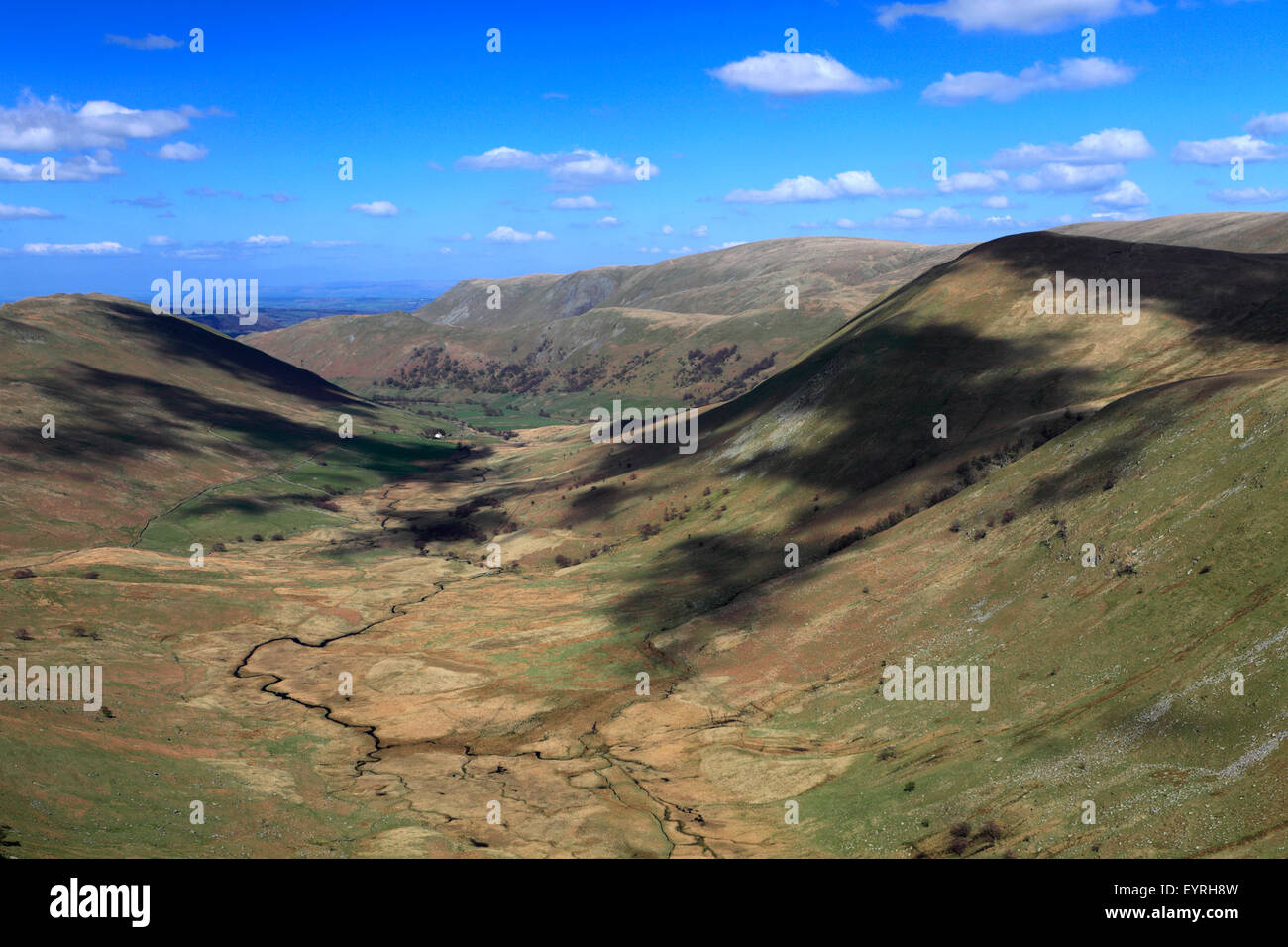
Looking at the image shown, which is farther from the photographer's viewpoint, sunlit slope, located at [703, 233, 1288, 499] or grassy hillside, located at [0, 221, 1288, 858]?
sunlit slope, located at [703, 233, 1288, 499]

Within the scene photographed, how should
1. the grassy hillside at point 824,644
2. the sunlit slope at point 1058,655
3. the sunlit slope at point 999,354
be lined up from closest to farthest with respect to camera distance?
the sunlit slope at point 1058,655 < the grassy hillside at point 824,644 < the sunlit slope at point 999,354

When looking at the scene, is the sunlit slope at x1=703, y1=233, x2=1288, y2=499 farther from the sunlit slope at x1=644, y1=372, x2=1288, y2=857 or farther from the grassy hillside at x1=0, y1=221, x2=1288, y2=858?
the sunlit slope at x1=644, y1=372, x2=1288, y2=857

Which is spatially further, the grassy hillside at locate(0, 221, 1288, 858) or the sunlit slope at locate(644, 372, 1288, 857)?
the grassy hillside at locate(0, 221, 1288, 858)

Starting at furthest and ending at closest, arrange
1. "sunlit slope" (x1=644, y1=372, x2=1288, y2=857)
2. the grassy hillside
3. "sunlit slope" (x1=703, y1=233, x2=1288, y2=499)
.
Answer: "sunlit slope" (x1=703, y1=233, x2=1288, y2=499) < the grassy hillside < "sunlit slope" (x1=644, y1=372, x2=1288, y2=857)

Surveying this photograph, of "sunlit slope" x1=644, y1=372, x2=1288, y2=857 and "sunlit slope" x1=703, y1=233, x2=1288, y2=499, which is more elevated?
"sunlit slope" x1=703, y1=233, x2=1288, y2=499

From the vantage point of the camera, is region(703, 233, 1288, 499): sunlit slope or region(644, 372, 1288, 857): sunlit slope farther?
region(703, 233, 1288, 499): sunlit slope

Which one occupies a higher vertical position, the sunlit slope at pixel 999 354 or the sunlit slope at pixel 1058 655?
the sunlit slope at pixel 999 354

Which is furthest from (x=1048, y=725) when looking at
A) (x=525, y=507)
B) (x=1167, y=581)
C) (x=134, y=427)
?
(x=134, y=427)

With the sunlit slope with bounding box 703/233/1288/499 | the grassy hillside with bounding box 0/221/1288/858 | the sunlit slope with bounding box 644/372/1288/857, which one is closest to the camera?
the sunlit slope with bounding box 644/372/1288/857

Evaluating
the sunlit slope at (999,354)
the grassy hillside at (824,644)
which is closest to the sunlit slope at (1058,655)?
the grassy hillside at (824,644)

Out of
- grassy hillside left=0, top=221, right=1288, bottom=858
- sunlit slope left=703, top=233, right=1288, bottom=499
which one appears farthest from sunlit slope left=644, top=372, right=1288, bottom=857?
sunlit slope left=703, top=233, right=1288, bottom=499

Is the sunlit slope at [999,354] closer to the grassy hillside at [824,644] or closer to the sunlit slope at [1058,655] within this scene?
the grassy hillside at [824,644]

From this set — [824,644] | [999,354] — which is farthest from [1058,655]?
[999,354]
